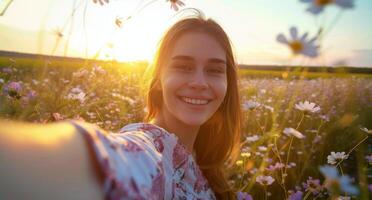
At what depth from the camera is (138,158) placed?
54cm

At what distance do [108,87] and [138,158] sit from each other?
11.9 ft

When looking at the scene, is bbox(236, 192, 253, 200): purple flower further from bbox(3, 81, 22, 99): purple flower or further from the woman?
bbox(3, 81, 22, 99): purple flower

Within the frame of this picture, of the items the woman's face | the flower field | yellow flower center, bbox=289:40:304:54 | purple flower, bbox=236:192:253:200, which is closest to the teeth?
the woman's face

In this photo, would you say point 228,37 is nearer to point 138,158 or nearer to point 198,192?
point 198,192

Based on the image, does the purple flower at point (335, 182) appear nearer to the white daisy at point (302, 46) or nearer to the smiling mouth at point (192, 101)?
the white daisy at point (302, 46)

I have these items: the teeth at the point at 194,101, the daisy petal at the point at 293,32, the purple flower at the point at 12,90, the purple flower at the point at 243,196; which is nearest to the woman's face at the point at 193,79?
the teeth at the point at 194,101

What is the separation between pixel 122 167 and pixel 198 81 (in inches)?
29.6

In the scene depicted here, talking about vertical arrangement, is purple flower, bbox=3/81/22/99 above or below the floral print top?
below

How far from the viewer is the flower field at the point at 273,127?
47.8 inches

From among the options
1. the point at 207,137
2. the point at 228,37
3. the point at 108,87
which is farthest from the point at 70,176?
the point at 108,87

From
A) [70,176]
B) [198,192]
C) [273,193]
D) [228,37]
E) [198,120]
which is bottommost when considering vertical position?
[273,193]

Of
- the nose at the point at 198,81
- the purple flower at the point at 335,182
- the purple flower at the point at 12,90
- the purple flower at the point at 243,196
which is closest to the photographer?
the purple flower at the point at 335,182

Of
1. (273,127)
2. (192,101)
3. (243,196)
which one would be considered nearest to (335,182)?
(192,101)

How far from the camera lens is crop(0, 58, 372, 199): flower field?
1213 millimetres
